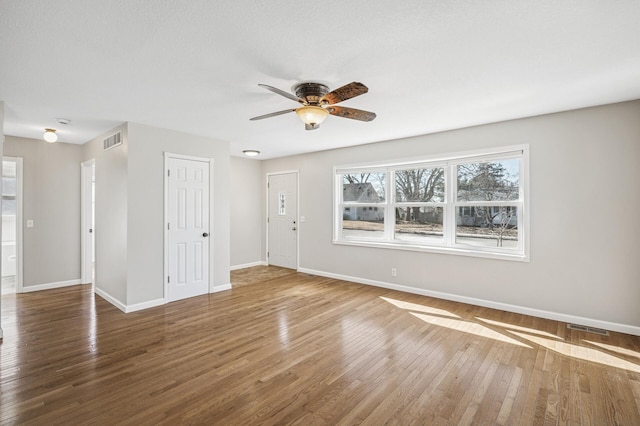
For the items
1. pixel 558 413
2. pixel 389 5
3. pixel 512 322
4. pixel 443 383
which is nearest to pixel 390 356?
pixel 443 383

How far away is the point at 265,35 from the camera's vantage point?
2.06 metres

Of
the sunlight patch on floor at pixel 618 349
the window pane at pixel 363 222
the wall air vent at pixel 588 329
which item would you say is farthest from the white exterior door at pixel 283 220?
the sunlight patch on floor at pixel 618 349

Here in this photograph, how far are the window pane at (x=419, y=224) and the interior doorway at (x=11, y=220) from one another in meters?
6.25

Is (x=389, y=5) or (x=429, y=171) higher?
(x=389, y=5)

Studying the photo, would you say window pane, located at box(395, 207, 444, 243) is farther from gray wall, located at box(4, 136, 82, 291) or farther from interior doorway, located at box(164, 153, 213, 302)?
gray wall, located at box(4, 136, 82, 291)

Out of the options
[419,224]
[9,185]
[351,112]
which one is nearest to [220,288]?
[419,224]

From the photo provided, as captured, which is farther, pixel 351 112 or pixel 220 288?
pixel 220 288

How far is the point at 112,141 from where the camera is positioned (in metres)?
4.48

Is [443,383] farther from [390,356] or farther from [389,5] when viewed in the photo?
[389,5]

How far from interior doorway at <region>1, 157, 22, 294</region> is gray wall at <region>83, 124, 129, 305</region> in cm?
118

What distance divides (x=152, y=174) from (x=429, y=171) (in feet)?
13.8

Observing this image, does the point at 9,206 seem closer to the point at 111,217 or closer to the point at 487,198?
the point at 111,217

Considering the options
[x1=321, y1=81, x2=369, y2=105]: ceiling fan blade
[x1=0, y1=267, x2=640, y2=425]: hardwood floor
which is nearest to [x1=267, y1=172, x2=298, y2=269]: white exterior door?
[x1=0, y1=267, x2=640, y2=425]: hardwood floor

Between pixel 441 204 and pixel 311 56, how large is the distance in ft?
10.9
